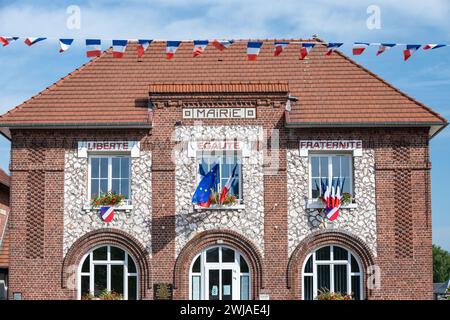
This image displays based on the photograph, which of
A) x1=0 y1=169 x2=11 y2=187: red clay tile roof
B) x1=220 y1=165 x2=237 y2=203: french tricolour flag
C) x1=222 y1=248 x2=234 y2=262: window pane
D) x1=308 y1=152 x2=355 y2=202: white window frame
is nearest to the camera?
x1=220 y1=165 x2=237 y2=203: french tricolour flag

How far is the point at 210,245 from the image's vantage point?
23.2 meters

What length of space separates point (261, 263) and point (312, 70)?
616cm

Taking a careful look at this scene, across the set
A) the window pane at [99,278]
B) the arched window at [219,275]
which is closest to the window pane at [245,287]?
the arched window at [219,275]

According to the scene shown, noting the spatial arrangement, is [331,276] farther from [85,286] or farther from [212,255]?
[85,286]

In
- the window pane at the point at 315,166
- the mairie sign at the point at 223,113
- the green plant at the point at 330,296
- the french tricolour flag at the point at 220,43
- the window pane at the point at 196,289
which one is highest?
the french tricolour flag at the point at 220,43

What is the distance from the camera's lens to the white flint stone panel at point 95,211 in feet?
76.3

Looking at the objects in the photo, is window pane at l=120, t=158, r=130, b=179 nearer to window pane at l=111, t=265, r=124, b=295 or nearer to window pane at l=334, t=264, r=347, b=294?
window pane at l=111, t=265, r=124, b=295

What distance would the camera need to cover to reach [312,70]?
82.3 feet

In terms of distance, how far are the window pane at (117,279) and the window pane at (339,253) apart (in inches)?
236

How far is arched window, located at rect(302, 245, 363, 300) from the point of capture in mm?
23031

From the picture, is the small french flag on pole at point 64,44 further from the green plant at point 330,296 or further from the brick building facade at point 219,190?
the green plant at point 330,296

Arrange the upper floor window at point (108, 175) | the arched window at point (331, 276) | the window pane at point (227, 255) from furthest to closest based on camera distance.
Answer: the upper floor window at point (108, 175) → the window pane at point (227, 255) → the arched window at point (331, 276)

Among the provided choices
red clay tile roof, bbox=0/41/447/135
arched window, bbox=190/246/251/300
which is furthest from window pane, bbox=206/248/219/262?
red clay tile roof, bbox=0/41/447/135

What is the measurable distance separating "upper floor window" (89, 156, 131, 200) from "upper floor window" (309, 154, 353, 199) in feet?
17.2
